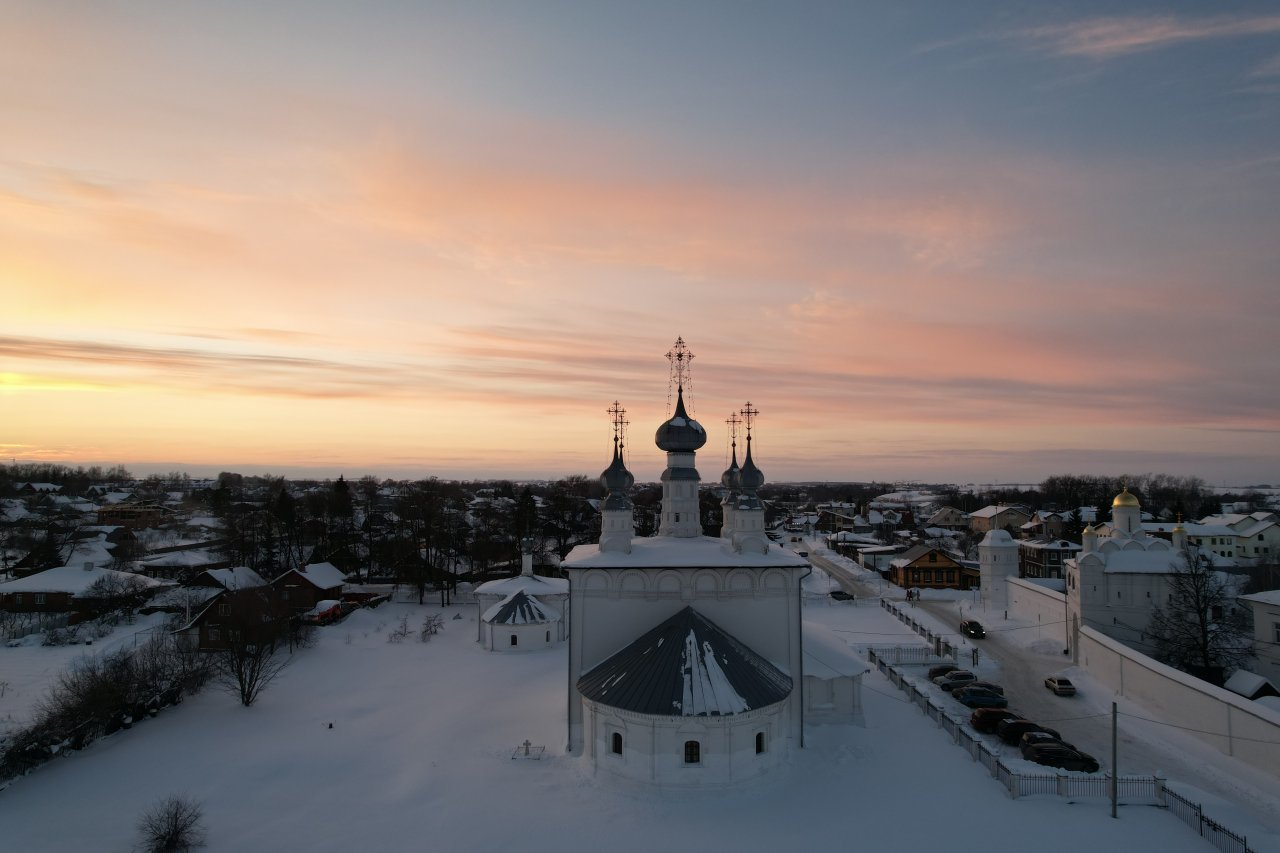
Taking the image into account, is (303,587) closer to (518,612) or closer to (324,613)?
(324,613)

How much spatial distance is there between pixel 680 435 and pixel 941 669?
535 inches

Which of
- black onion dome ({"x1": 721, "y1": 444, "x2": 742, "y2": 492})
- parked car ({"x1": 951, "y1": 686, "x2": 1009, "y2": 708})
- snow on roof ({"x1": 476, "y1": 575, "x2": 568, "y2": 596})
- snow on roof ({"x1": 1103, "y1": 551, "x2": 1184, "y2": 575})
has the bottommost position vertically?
parked car ({"x1": 951, "y1": 686, "x2": 1009, "y2": 708})

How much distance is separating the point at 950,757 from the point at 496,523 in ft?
144

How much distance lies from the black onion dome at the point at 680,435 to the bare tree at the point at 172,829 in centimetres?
1364

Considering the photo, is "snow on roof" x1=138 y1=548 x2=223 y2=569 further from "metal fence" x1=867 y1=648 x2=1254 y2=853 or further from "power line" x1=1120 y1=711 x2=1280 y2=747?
"power line" x1=1120 y1=711 x2=1280 y2=747

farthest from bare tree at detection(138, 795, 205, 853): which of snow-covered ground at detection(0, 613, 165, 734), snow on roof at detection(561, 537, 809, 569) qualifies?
snow on roof at detection(561, 537, 809, 569)

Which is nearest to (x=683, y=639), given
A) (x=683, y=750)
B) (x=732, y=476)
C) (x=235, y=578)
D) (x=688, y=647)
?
(x=688, y=647)

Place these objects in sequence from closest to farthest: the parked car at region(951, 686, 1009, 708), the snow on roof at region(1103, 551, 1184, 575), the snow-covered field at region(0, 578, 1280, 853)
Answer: the snow-covered field at region(0, 578, 1280, 853), the parked car at region(951, 686, 1009, 708), the snow on roof at region(1103, 551, 1184, 575)

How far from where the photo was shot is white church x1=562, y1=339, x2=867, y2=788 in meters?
14.3

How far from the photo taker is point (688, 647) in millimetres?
15469

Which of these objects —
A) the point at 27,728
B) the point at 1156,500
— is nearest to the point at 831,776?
the point at 27,728

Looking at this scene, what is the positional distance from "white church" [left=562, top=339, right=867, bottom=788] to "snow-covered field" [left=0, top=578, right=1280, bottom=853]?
66cm

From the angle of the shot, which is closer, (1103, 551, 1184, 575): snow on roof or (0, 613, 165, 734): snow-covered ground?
(0, 613, 165, 734): snow-covered ground

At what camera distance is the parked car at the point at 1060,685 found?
22766mm
